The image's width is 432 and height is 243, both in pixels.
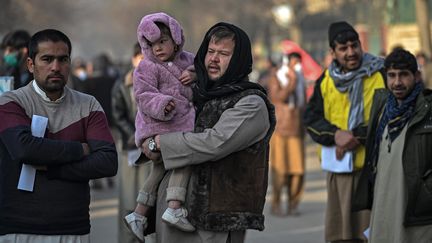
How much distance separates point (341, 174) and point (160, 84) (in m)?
2.85

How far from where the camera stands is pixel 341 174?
27.3 feet

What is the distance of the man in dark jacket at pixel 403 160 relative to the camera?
6898 mm

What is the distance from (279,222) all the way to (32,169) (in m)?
7.97

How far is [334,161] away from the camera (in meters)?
8.30

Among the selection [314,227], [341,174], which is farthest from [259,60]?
[341,174]

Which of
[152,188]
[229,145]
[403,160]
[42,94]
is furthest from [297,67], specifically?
[42,94]

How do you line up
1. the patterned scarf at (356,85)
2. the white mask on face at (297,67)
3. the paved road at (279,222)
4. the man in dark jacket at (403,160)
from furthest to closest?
the white mask on face at (297,67)
the paved road at (279,222)
the patterned scarf at (356,85)
the man in dark jacket at (403,160)

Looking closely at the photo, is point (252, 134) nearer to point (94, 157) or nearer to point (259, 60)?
point (94, 157)

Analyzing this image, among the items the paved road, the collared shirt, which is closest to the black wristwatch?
the collared shirt

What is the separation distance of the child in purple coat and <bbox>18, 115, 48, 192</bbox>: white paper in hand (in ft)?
1.91

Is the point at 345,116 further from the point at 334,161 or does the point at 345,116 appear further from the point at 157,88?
the point at 157,88

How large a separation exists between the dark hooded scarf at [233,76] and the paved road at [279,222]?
19.3 ft

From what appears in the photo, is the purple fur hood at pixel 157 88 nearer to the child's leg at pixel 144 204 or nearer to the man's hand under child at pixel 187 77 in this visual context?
the man's hand under child at pixel 187 77

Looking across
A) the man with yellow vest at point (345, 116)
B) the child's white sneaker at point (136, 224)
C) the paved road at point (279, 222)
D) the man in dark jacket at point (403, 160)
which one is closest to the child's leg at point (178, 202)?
the child's white sneaker at point (136, 224)
